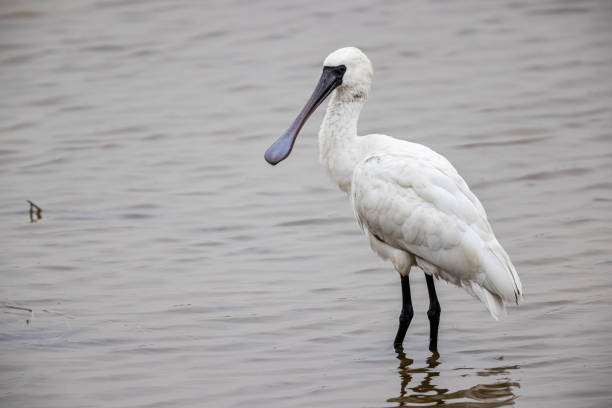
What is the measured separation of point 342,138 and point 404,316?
4.46 feet

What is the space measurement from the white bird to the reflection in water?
19.9 inches

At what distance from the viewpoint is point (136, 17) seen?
761 inches

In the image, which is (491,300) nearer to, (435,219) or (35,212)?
(435,219)

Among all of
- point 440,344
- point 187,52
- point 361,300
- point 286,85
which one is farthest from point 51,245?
point 187,52

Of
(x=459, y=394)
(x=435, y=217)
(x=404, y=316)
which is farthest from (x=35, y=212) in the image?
(x=459, y=394)

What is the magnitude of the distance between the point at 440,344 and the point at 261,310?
1487 millimetres

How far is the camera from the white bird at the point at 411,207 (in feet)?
24.6

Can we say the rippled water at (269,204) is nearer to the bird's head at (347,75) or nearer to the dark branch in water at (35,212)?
the dark branch in water at (35,212)

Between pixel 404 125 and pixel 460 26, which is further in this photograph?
pixel 460 26

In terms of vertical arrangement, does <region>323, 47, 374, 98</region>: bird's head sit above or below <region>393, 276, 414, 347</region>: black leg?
above

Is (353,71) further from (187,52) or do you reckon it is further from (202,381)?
(187,52)

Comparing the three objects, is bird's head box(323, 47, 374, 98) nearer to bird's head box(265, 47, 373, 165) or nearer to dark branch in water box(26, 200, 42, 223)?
bird's head box(265, 47, 373, 165)

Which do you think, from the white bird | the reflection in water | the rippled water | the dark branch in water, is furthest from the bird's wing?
the dark branch in water

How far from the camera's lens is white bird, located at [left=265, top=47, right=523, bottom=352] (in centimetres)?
749
